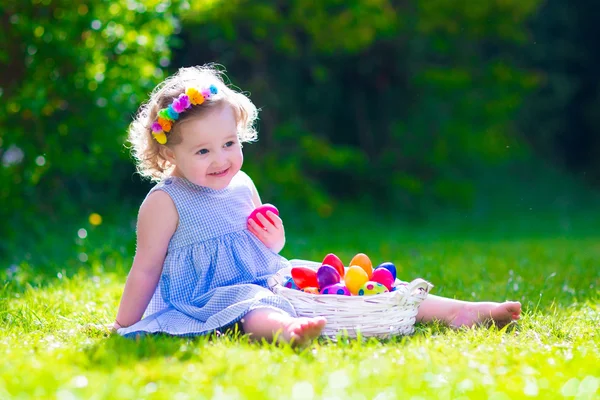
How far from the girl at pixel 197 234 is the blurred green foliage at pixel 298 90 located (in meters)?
2.77

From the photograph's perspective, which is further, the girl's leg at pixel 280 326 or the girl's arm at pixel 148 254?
the girl's arm at pixel 148 254

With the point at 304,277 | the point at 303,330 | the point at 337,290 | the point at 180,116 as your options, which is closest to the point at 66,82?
the point at 180,116

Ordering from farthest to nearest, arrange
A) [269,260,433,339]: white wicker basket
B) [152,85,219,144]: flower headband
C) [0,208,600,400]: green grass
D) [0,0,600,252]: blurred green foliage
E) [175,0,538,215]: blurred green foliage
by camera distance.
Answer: [175,0,538,215]: blurred green foliage
[0,0,600,252]: blurred green foliage
[152,85,219,144]: flower headband
[269,260,433,339]: white wicker basket
[0,208,600,400]: green grass

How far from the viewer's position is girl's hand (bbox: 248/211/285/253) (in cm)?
294

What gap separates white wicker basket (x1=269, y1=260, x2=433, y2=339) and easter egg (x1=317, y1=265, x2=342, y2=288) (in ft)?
0.71

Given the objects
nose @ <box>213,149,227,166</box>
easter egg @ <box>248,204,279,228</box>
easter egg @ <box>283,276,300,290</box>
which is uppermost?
nose @ <box>213,149,227,166</box>

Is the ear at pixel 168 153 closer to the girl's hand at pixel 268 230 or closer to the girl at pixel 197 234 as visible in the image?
the girl at pixel 197 234

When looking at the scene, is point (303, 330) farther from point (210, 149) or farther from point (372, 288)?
point (210, 149)

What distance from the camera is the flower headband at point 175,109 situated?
278 cm

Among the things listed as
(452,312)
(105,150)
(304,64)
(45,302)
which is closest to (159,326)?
(45,302)

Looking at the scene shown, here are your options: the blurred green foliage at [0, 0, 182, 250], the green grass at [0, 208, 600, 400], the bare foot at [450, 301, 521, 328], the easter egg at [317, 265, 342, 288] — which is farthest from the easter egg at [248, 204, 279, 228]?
the blurred green foliage at [0, 0, 182, 250]

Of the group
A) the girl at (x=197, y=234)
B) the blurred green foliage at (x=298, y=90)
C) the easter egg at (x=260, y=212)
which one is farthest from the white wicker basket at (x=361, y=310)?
the blurred green foliage at (x=298, y=90)

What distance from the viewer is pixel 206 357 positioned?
2.20 meters

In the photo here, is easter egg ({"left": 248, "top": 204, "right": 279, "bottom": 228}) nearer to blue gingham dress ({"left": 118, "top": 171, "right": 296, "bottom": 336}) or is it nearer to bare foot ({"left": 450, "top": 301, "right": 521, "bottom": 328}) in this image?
blue gingham dress ({"left": 118, "top": 171, "right": 296, "bottom": 336})
